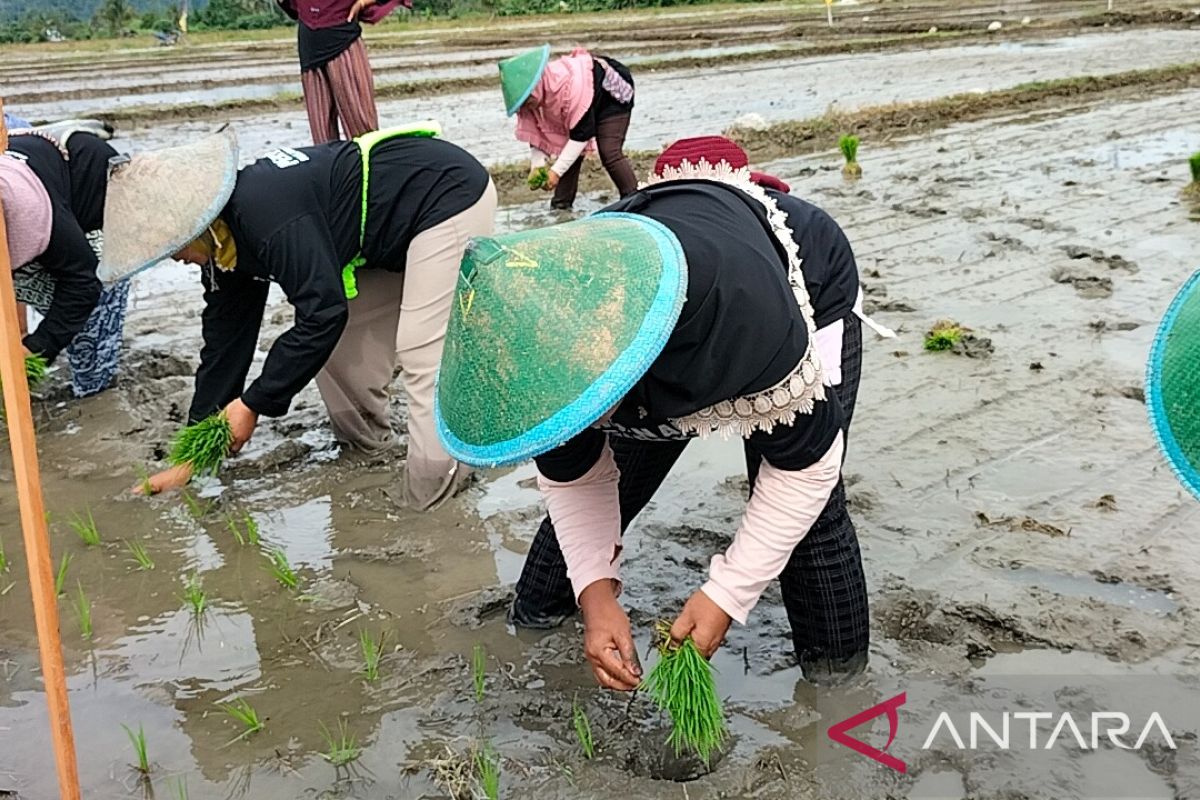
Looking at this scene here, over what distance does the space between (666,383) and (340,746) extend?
1254 mm

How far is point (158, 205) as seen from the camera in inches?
121

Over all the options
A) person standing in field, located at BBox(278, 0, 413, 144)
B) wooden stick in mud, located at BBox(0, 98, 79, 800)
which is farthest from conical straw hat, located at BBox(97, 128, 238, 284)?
person standing in field, located at BBox(278, 0, 413, 144)

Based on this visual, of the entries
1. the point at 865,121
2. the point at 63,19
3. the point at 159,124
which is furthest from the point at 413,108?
the point at 63,19

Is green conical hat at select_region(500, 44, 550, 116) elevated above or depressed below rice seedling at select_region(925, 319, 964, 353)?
above

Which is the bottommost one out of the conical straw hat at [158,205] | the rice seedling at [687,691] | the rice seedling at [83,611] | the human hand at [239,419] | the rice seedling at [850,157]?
the rice seedling at [83,611]

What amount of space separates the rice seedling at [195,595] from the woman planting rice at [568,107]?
3.60 metres

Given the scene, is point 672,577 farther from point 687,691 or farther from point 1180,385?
point 1180,385

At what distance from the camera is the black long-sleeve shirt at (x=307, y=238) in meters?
3.27

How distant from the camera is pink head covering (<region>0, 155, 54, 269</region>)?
12.6 feet

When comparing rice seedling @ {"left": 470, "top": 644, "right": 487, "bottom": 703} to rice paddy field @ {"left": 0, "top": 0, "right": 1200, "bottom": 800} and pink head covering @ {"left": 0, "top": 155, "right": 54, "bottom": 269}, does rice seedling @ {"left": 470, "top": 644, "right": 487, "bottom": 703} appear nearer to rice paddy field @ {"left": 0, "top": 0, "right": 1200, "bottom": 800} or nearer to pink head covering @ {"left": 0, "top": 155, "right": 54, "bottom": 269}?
rice paddy field @ {"left": 0, "top": 0, "right": 1200, "bottom": 800}

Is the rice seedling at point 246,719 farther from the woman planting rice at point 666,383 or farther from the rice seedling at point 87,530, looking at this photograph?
the rice seedling at point 87,530

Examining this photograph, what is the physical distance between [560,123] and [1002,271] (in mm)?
2656

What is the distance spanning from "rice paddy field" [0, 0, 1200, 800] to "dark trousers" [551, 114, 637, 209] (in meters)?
1.27

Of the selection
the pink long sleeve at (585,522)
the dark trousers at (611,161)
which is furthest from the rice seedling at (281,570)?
the dark trousers at (611,161)
